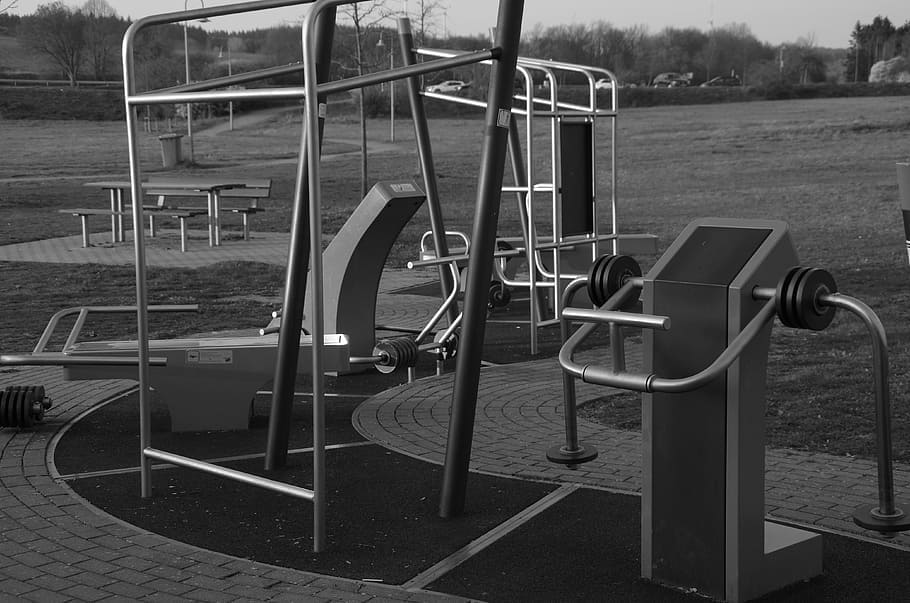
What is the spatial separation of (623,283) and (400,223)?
3397mm

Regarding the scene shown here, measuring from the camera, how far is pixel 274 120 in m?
55.7

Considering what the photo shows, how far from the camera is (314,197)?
3707 mm

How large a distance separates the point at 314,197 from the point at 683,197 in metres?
21.8

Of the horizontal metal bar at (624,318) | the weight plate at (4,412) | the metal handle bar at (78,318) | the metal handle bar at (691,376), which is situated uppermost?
the horizontal metal bar at (624,318)

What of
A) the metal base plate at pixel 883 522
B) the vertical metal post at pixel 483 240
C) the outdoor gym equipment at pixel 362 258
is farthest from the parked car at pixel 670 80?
the metal base plate at pixel 883 522

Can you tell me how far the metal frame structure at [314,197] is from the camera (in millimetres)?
3729

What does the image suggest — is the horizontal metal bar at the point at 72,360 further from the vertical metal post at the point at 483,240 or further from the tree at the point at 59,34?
the tree at the point at 59,34

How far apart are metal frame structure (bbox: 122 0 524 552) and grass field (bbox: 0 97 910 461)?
192 centimetres

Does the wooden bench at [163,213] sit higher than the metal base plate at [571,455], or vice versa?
the wooden bench at [163,213]

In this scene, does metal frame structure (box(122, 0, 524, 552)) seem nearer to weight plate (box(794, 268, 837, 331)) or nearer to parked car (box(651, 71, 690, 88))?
weight plate (box(794, 268, 837, 331))

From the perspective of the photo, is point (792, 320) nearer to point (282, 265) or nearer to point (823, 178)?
point (282, 265)

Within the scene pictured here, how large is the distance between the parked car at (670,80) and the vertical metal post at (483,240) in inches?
2272

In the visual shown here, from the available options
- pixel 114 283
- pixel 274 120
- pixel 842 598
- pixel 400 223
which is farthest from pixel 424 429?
pixel 274 120

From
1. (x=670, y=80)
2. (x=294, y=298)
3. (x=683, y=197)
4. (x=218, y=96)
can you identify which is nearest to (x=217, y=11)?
(x=218, y=96)
